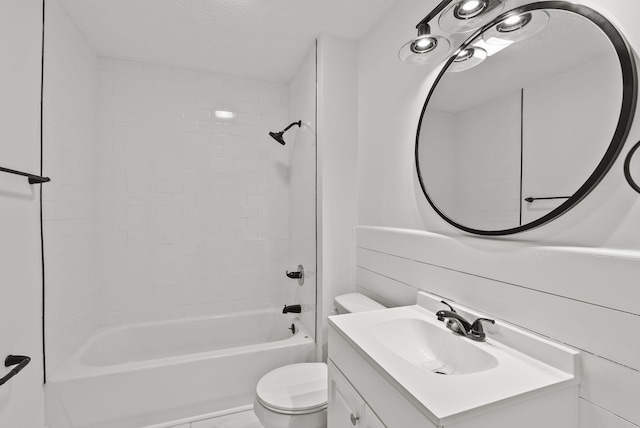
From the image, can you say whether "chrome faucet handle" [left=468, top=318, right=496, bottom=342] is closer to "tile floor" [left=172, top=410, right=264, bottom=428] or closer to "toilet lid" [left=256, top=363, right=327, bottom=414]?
"toilet lid" [left=256, top=363, right=327, bottom=414]

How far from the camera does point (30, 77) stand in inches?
54.4

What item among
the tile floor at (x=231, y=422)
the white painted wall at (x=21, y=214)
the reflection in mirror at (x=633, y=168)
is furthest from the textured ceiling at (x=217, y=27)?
the tile floor at (x=231, y=422)

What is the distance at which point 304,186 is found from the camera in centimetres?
230

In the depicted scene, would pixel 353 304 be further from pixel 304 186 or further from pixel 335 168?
pixel 304 186

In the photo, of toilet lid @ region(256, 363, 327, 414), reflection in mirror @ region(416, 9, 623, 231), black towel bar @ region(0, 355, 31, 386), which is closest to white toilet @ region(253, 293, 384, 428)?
toilet lid @ region(256, 363, 327, 414)

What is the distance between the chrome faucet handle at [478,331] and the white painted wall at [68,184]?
2015 mm

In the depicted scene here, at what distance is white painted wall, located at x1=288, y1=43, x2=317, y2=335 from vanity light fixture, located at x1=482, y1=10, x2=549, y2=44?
1.20 m

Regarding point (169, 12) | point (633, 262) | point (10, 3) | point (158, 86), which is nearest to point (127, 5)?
point (169, 12)

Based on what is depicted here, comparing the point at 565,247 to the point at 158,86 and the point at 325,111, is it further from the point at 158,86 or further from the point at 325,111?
the point at 158,86

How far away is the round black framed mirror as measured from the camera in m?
0.79

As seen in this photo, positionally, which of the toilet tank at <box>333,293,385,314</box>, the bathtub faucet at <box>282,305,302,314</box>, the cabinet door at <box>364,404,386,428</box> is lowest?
the bathtub faucet at <box>282,305,302,314</box>

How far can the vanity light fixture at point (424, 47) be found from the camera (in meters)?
1.19

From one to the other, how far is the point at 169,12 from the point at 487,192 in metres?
1.99

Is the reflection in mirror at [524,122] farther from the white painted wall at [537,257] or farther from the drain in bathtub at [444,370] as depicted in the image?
the drain in bathtub at [444,370]
